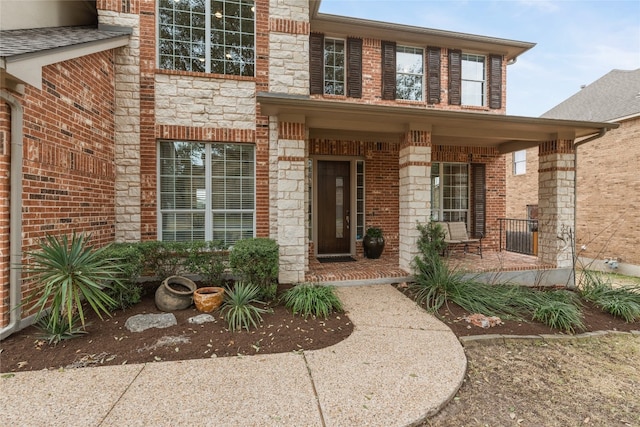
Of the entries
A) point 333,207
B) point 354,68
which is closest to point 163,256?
point 333,207

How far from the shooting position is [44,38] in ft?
12.9

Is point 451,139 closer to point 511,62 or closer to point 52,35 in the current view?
point 511,62

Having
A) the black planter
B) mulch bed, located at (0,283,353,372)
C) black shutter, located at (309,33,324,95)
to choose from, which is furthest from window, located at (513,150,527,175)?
mulch bed, located at (0,283,353,372)

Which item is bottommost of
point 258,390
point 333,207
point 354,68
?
point 258,390

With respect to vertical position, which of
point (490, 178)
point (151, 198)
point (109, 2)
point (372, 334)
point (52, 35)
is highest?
point (109, 2)

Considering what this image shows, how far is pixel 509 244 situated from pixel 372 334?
370 inches

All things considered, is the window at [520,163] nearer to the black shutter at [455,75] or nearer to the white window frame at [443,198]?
the white window frame at [443,198]

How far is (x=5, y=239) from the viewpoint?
317 cm

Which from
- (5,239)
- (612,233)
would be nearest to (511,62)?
(612,233)

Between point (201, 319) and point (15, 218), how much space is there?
237 centimetres

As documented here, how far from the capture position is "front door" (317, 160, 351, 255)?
7.62 meters

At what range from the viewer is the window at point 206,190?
5520 mm

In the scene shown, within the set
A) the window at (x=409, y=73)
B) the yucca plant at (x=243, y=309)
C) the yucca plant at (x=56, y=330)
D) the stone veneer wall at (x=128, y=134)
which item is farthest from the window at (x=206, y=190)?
the window at (x=409, y=73)

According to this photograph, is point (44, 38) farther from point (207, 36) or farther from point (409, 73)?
Result: point (409, 73)
